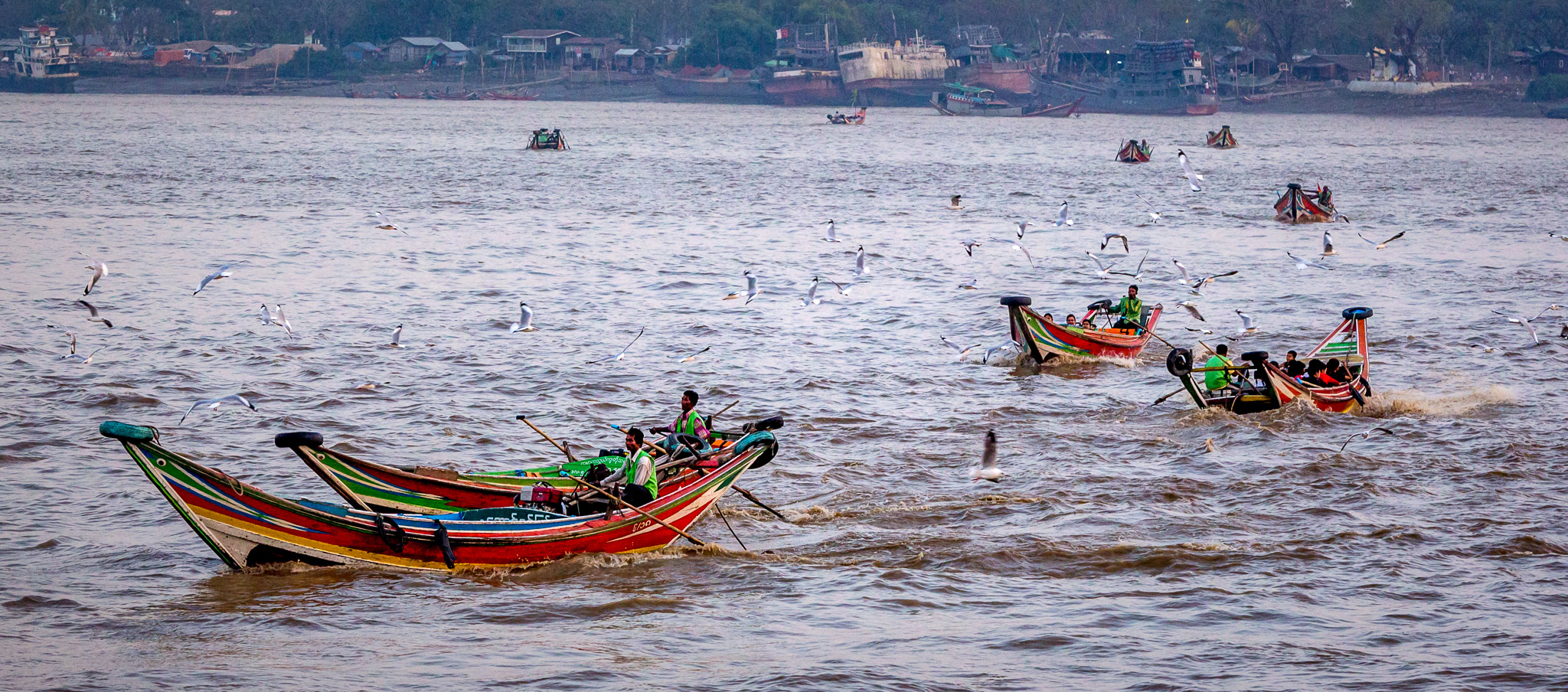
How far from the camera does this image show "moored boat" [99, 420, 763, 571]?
1129cm

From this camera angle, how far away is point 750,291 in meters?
24.8

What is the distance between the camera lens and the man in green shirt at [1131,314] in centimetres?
2291

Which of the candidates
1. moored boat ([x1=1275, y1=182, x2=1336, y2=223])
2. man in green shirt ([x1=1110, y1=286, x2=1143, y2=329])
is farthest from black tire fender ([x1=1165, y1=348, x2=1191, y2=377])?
moored boat ([x1=1275, y1=182, x2=1336, y2=223])

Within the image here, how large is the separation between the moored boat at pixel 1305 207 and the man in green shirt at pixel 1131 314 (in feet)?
73.9

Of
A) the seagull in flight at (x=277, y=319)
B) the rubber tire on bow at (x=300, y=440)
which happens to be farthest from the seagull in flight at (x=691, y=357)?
the rubber tire on bow at (x=300, y=440)

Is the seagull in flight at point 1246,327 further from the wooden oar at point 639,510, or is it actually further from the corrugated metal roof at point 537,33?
the corrugated metal roof at point 537,33

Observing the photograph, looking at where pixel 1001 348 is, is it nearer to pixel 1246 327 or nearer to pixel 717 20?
pixel 1246 327

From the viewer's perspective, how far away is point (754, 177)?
6100 cm

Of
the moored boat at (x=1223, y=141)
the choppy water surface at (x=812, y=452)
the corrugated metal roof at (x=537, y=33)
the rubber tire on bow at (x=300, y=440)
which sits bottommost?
the choppy water surface at (x=812, y=452)

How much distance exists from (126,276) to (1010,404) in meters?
19.4

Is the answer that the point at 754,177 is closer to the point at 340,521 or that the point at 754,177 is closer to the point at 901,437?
the point at 901,437

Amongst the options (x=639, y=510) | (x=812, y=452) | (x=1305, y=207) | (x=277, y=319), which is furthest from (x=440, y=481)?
(x=1305, y=207)

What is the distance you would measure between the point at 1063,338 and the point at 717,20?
12306cm

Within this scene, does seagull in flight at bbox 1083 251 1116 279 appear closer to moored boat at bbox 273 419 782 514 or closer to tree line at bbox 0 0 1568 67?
moored boat at bbox 273 419 782 514
